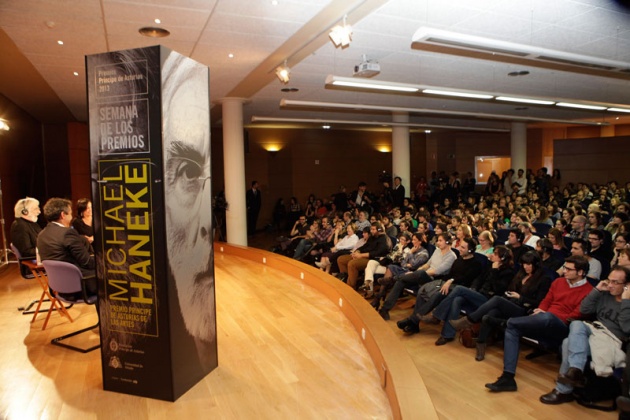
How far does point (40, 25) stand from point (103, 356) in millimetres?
3751

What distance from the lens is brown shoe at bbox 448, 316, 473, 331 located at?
440 cm

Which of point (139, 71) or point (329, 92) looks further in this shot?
point (329, 92)

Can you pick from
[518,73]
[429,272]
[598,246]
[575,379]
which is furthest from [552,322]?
[518,73]

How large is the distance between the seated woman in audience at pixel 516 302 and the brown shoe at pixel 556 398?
796mm

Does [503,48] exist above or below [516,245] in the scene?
above

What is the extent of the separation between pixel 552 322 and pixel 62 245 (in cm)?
426

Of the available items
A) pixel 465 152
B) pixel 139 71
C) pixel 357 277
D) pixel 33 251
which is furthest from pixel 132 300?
pixel 465 152

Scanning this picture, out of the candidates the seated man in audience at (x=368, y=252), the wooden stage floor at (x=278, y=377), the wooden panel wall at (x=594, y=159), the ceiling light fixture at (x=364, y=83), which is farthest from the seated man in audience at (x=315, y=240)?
the wooden panel wall at (x=594, y=159)

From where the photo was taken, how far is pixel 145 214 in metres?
→ 2.87

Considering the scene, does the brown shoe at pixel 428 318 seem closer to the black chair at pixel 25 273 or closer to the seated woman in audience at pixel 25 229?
the black chair at pixel 25 273

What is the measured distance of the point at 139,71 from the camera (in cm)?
285

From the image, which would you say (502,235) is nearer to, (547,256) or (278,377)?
(547,256)

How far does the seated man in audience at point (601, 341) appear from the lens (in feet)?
10.6

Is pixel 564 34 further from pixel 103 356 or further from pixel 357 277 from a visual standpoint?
pixel 103 356
